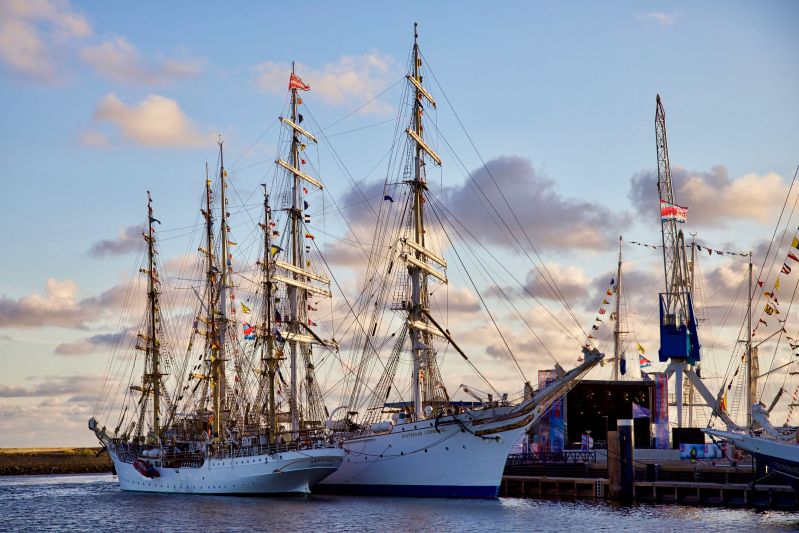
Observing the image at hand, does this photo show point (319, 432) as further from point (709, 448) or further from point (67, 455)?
point (67, 455)

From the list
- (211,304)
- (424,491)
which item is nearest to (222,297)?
(211,304)

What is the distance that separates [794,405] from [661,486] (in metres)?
32.0

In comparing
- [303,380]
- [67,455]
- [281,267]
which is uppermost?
[281,267]

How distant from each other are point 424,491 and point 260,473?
43.1 ft

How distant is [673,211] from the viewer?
98.8 meters

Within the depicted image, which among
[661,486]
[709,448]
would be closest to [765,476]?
[661,486]

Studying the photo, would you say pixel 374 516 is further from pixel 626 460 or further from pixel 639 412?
pixel 639 412

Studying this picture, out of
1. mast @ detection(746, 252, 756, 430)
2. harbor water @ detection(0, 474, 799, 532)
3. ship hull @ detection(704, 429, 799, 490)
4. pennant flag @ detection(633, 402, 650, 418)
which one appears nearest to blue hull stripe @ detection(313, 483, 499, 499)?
harbor water @ detection(0, 474, 799, 532)

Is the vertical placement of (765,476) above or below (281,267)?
below

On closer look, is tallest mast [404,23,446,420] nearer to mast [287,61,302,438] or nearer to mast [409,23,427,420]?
mast [409,23,427,420]

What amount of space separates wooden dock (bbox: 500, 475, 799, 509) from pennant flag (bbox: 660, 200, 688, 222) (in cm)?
3293

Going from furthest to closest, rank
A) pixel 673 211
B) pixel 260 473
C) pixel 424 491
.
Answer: pixel 673 211
pixel 260 473
pixel 424 491

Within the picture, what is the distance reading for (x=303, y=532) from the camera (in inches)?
2206

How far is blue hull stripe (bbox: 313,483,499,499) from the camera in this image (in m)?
71.4
